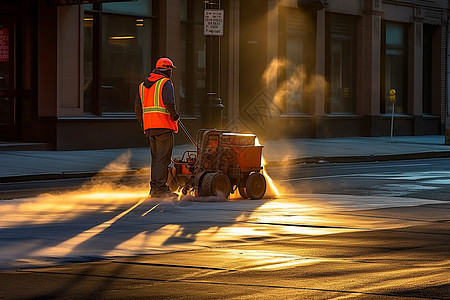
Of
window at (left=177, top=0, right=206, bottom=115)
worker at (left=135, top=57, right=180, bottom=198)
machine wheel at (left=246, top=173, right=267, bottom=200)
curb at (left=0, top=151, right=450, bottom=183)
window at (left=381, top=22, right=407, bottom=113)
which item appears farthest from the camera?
window at (left=381, top=22, right=407, bottom=113)

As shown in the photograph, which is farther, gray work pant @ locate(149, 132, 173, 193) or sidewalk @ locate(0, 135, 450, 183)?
sidewalk @ locate(0, 135, 450, 183)

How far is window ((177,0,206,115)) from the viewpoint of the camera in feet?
90.2

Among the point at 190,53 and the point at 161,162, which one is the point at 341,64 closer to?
the point at 190,53

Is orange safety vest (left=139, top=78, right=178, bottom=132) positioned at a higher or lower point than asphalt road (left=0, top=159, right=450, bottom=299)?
higher

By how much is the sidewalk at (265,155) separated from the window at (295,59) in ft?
4.81

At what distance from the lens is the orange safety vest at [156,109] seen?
524 inches

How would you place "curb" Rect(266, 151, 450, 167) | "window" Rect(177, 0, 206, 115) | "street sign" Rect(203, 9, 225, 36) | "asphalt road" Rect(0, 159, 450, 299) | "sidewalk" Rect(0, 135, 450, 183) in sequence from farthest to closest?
"window" Rect(177, 0, 206, 115)
"curb" Rect(266, 151, 450, 167)
"street sign" Rect(203, 9, 225, 36)
"sidewalk" Rect(0, 135, 450, 183)
"asphalt road" Rect(0, 159, 450, 299)

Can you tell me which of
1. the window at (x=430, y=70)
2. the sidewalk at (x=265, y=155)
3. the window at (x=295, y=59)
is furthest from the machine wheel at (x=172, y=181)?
the window at (x=430, y=70)

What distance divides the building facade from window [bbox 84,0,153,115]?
3 centimetres

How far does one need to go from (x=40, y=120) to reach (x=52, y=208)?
39.1 feet

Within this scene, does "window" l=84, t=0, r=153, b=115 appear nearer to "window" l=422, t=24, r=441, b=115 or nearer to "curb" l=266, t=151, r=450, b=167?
"curb" l=266, t=151, r=450, b=167

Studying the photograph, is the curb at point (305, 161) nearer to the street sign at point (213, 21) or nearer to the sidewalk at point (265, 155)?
the sidewalk at point (265, 155)

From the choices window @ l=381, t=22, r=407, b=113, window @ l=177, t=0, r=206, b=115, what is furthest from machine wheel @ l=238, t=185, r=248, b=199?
window @ l=381, t=22, r=407, b=113

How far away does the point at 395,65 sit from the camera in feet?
122
